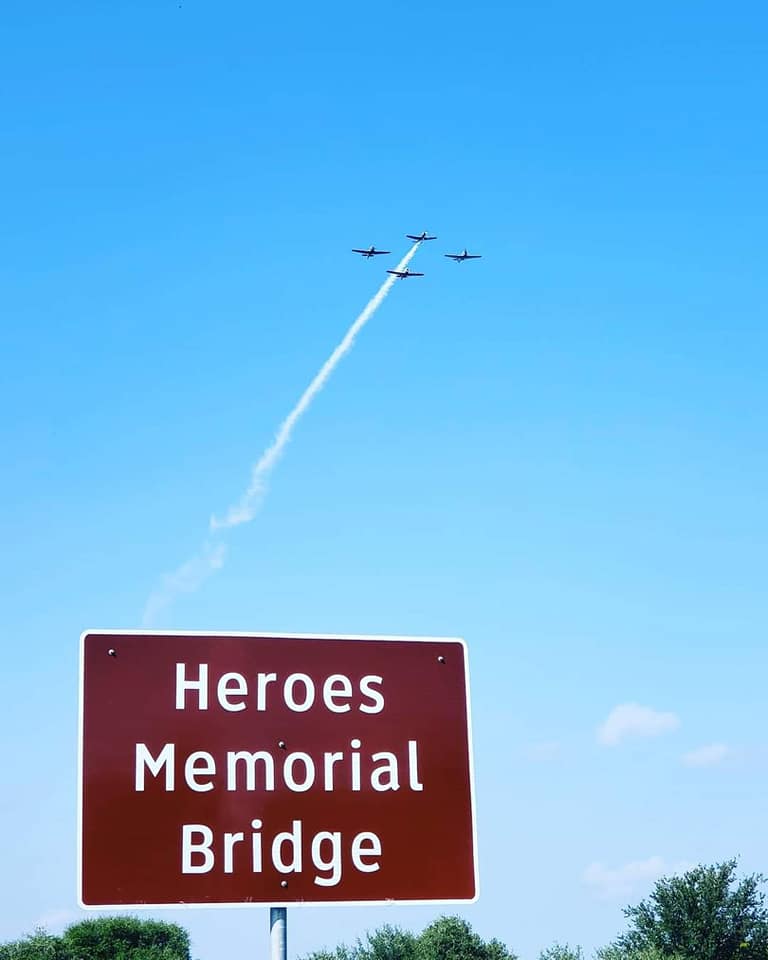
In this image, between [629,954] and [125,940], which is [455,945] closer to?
[629,954]

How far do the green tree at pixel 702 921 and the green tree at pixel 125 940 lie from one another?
152 feet

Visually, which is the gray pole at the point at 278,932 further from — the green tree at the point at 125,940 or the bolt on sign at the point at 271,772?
the green tree at the point at 125,940

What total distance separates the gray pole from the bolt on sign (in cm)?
11

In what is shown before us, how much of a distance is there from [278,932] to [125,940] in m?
114

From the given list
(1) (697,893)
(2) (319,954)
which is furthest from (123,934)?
(1) (697,893)

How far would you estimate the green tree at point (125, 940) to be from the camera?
113m

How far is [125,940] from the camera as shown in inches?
4535

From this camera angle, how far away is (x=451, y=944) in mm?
95250

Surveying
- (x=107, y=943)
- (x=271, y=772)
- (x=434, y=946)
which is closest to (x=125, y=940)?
(x=107, y=943)

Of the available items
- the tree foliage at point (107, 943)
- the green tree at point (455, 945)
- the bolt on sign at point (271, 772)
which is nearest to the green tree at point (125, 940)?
the tree foliage at point (107, 943)

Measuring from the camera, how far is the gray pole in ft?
29.5

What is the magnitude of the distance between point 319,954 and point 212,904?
91.5 metres

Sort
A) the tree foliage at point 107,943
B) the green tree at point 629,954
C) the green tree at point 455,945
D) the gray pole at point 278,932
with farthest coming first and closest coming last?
the tree foliage at point 107,943 → the green tree at point 455,945 → the green tree at point 629,954 → the gray pole at point 278,932

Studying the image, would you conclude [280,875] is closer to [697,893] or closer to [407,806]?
[407,806]
